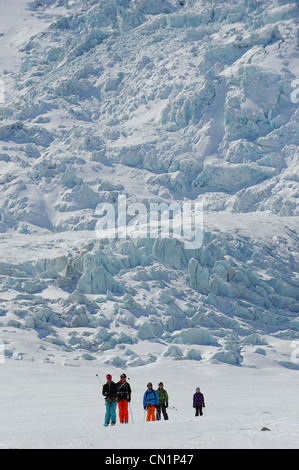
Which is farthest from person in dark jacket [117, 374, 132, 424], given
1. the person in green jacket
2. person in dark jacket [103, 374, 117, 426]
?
the person in green jacket

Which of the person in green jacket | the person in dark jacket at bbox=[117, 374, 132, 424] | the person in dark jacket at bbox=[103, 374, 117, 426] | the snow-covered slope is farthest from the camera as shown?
the snow-covered slope

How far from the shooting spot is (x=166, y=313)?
3919 centimetres

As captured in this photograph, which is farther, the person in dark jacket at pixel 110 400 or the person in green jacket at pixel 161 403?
the person in green jacket at pixel 161 403

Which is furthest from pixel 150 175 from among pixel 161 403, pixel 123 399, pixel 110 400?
pixel 110 400

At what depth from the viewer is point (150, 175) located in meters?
64.0

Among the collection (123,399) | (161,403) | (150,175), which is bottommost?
(161,403)

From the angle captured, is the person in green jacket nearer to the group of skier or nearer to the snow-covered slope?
the group of skier

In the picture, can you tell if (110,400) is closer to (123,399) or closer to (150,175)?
(123,399)

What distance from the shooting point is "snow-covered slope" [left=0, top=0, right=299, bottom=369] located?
124 feet

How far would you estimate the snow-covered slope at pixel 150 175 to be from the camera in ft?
124

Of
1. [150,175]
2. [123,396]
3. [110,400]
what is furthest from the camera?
[150,175]

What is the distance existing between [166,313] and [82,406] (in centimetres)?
1877

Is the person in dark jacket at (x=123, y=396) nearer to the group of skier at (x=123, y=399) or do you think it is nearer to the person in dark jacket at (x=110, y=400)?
the group of skier at (x=123, y=399)

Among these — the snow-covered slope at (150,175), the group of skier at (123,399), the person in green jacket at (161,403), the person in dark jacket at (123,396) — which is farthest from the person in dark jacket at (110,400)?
the snow-covered slope at (150,175)
